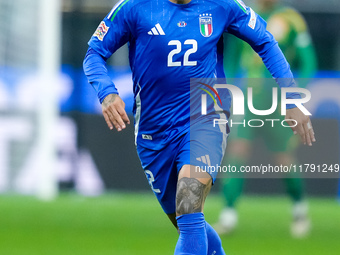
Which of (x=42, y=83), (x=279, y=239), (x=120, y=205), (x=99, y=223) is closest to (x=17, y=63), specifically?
(x=42, y=83)

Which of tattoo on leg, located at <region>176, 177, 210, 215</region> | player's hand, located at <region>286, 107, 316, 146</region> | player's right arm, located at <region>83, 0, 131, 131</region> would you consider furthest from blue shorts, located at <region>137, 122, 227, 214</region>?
player's right arm, located at <region>83, 0, 131, 131</region>

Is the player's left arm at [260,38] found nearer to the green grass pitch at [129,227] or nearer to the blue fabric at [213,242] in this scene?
the blue fabric at [213,242]

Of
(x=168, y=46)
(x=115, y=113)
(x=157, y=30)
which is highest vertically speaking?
(x=157, y=30)

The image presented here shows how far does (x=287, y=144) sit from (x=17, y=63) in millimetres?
5296

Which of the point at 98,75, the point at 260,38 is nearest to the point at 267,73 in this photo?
the point at 260,38

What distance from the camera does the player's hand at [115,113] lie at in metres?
5.16

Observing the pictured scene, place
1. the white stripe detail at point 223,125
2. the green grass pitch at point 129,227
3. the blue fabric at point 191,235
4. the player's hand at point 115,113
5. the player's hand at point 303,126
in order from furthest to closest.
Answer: the green grass pitch at point 129,227 → the white stripe detail at point 223,125 → the player's hand at point 303,126 → the blue fabric at point 191,235 → the player's hand at point 115,113

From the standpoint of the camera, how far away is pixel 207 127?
5.55 m

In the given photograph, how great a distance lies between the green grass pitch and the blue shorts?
2.11 meters

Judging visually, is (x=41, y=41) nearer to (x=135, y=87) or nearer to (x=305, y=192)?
(x=305, y=192)

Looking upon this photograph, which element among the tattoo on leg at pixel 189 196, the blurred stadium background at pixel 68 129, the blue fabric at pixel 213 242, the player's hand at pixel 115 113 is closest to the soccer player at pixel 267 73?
the blurred stadium background at pixel 68 129

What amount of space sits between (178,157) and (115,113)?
58 cm

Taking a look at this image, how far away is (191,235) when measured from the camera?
5270 mm

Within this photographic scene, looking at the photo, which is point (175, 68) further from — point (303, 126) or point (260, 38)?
point (303, 126)
